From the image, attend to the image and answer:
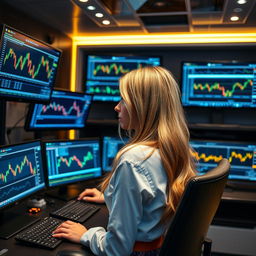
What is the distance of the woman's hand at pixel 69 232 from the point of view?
48.2 inches

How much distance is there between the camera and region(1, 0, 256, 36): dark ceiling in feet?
6.40

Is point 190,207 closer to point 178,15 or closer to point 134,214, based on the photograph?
point 134,214

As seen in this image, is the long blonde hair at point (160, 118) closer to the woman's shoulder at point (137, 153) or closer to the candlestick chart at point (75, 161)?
the woman's shoulder at point (137, 153)

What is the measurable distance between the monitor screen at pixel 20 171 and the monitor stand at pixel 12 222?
10 centimetres

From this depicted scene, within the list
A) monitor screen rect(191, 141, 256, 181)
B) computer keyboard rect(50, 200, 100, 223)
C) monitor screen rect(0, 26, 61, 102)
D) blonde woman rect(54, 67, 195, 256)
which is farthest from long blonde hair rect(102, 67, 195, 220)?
monitor screen rect(191, 141, 256, 181)

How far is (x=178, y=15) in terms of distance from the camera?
216 cm

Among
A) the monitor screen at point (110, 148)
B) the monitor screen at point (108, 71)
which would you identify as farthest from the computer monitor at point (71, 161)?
the monitor screen at point (108, 71)

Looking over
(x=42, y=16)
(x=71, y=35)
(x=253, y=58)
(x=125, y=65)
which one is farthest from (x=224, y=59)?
(x=42, y=16)

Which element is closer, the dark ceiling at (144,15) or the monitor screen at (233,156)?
the dark ceiling at (144,15)

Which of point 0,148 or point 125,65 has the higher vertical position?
point 125,65

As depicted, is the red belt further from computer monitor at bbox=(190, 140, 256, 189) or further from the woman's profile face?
computer monitor at bbox=(190, 140, 256, 189)

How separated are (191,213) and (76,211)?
35.3 inches

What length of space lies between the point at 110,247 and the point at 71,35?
7.17 feet

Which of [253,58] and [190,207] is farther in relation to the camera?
[253,58]
